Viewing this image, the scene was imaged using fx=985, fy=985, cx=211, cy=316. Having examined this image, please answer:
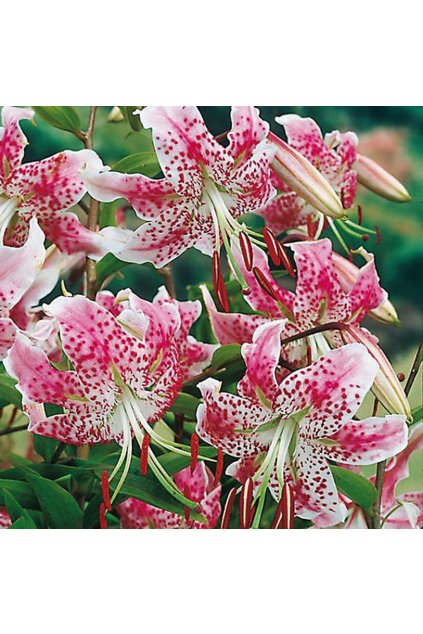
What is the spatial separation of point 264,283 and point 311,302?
7 centimetres

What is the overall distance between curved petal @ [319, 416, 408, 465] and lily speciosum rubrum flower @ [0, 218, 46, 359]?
18.8 inches

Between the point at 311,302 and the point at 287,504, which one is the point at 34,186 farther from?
the point at 287,504

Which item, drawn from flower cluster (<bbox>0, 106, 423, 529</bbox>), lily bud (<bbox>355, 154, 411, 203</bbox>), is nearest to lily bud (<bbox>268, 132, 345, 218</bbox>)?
flower cluster (<bbox>0, 106, 423, 529</bbox>)

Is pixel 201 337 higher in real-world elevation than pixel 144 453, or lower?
higher

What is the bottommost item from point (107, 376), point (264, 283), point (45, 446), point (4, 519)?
point (4, 519)

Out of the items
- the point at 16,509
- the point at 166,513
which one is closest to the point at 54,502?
the point at 16,509

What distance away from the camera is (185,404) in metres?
1.41

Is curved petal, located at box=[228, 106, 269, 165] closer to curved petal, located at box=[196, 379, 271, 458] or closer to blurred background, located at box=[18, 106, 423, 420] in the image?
blurred background, located at box=[18, 106, 423, 420]

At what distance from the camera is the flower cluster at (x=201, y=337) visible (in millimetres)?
1348

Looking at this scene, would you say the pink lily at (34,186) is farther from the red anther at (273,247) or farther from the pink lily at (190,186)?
the red anther at (273,247)

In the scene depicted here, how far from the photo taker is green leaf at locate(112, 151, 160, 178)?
1373 millimetres

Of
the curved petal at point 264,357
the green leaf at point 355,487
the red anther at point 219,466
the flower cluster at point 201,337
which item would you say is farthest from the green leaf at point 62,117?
the green leaf at point 355,487
